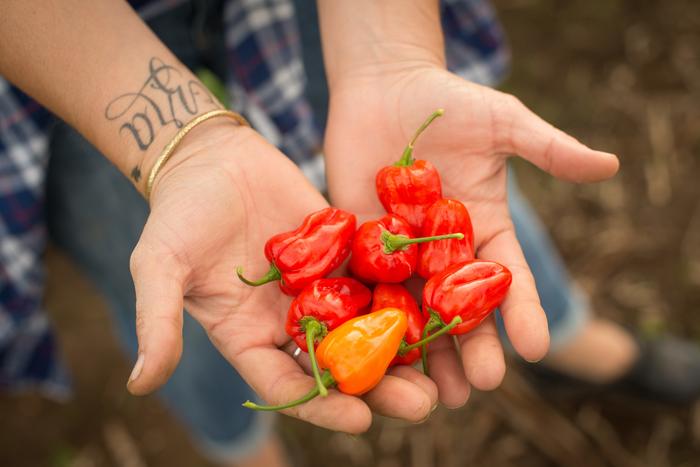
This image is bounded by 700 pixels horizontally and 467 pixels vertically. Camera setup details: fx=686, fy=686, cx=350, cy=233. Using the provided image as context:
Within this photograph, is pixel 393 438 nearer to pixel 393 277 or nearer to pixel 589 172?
pixel 393 277

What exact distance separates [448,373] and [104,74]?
161 cm

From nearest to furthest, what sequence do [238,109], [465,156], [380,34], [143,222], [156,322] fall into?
[156,322]
[465,156]
[380,34]
[143,222]
[238,109]

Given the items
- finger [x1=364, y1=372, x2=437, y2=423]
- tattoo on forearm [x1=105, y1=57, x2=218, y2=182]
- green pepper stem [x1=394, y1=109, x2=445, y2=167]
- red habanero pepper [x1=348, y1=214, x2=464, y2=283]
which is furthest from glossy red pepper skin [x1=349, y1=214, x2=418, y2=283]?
tattoo on forearm [x1=105, y1=57, x2=218, y2=182]

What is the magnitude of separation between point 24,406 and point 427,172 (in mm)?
3525

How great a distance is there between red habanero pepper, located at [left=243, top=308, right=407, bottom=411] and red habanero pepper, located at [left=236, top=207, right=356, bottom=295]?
270 millimetres

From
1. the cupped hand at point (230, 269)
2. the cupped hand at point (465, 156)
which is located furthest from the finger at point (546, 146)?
the cupped hand at point (230, 269)

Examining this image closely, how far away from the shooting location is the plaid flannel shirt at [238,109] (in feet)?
8.57

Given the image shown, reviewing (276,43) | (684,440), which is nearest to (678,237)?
(684,440)

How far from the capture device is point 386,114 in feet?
8.91

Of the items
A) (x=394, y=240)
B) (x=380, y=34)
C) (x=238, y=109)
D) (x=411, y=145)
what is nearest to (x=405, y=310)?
(x=394, y=240)

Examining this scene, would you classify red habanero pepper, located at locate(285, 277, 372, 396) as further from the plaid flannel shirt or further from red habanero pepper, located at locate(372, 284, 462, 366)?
the plaid flannel shirt

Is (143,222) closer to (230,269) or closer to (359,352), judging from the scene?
(230,269)

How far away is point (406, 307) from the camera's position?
8.02ft

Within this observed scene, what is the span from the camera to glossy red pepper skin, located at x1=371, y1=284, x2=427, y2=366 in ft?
7.90
